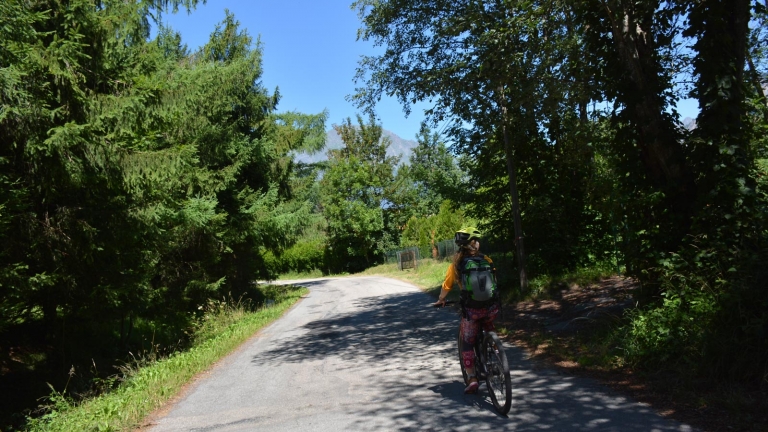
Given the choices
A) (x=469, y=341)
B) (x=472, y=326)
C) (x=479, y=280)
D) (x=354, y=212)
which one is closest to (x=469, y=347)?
(x=469, y=341)

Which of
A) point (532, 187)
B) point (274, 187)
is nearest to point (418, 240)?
point (274, 187)

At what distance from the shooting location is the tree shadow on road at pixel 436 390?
16.1 ft

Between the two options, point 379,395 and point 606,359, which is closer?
point 379,395

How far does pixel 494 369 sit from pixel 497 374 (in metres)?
0.08

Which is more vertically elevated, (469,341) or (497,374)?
(469,341)

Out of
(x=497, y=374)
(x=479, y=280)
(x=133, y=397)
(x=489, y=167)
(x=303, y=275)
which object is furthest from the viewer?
(x=303, y=275)

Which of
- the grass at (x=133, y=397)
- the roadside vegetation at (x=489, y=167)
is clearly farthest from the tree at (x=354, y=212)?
the grass at (x=133, y=397)

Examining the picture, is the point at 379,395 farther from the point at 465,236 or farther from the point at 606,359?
the point at 606,359

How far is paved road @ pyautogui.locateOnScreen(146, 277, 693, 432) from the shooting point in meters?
5.04

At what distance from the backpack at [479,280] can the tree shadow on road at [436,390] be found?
1.08 metres

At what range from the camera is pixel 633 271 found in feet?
25.4

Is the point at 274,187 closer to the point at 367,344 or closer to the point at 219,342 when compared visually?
the point at 219,342

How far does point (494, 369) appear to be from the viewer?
540 centimetres

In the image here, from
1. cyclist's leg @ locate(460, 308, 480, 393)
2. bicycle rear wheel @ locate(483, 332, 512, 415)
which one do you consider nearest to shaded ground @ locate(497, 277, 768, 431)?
bicycle rear wheel @ locate(483, 332, 512, 415)
